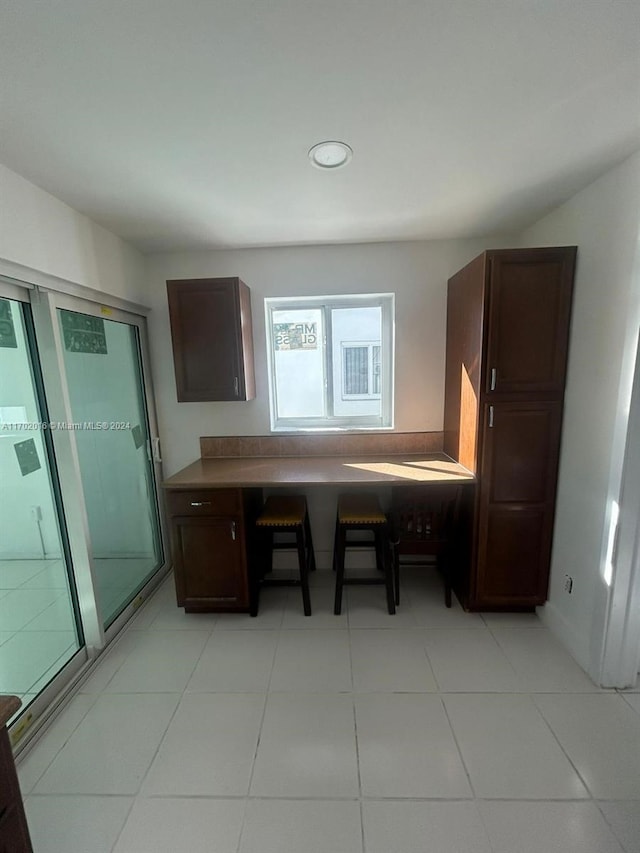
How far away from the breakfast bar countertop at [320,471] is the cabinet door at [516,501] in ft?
0.66

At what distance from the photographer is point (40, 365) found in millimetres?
1708

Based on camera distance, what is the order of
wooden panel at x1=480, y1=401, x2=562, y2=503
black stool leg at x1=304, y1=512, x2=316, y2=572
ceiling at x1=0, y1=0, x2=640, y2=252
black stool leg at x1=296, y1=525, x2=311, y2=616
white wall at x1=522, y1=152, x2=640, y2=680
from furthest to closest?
1. black stool leg at x1=304, y1=512, x2=316, y2=572
2. black stool leg at x1=296, y1=525, x2=311, y2=616
3. wooden panel at x1=480, y1=401, x2=562, y2=503
4. white wall at x1=522, y1=152, x2=640, y2=680
5. ceiling at x1=0, y1=0, x2=640, y2=252

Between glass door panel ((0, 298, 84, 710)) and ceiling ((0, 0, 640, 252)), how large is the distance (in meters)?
0.80

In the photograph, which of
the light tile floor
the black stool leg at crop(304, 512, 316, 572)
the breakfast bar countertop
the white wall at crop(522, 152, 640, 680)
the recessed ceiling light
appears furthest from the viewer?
the black stool leg at crop(304, 512, 316, 572)

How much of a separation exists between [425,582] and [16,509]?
2.49 m

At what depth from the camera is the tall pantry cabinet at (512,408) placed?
179cm

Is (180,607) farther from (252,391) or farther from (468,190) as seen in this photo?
(468,190)

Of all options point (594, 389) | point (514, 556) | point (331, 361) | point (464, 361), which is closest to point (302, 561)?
point (514, 556)

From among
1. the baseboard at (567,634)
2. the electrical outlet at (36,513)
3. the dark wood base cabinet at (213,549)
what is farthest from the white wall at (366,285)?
the baseboard at (567,634)

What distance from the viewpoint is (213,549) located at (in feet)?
6.87

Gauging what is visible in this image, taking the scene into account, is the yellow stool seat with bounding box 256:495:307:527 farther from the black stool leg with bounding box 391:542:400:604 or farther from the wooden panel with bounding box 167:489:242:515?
the black stool leg with bounding box 391:542:400:604

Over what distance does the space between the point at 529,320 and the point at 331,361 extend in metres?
1.27

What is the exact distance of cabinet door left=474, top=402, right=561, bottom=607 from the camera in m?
1.91

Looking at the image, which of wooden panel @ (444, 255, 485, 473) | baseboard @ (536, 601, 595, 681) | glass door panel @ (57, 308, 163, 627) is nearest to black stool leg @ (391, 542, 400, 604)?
wooden panel @ (444, 255, 485, 473)
